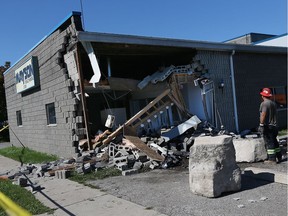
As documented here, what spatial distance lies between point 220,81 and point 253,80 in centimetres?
231

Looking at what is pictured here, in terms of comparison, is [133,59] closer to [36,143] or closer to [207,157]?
[36,143]

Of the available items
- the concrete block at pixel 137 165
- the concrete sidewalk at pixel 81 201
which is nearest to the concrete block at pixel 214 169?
the concrete sidewalk at pixel 81 201

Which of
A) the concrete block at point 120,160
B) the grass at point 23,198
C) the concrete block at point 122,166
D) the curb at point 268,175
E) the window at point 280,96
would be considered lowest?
the grass at point 23,198

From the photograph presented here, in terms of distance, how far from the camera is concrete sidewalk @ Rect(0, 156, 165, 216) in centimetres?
581

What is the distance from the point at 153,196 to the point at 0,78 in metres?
27.2

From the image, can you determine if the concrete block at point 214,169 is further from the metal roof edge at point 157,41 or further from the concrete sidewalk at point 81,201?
the metal roof edge at point 157,41

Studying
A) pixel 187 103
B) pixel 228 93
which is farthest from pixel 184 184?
pixel 228 93

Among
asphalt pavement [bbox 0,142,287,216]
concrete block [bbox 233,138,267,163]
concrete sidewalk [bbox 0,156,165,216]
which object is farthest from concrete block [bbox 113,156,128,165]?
concrete block [bbox 233,138,267,163]

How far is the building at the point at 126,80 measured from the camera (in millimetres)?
11703

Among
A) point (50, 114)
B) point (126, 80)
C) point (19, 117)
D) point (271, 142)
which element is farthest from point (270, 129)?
point (19, 117)

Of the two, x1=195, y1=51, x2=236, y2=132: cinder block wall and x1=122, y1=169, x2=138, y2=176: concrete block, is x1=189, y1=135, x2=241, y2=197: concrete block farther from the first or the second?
x1=195, y1=51, x2=236, y2=132: cinder block wall

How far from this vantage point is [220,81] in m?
14.4

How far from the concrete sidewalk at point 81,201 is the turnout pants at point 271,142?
4.15 metres

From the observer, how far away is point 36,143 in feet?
53.7
